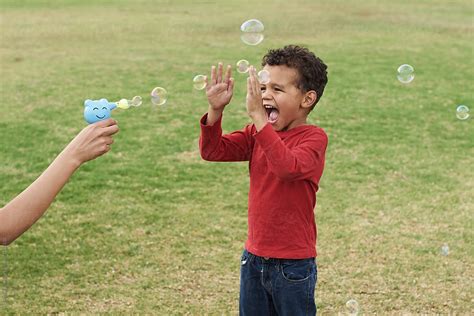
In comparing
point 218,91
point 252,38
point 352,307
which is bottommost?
point 352,307

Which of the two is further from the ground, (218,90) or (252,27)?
(252,27)

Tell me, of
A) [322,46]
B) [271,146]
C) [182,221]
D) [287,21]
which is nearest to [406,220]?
[182,221]

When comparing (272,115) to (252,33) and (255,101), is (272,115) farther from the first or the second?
(252,33)

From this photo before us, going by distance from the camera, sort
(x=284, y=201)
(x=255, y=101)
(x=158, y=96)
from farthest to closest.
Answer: (x=158, y=96), (x=284, y=201), (x=255, y=101)

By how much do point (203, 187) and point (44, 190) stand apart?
4307 mm

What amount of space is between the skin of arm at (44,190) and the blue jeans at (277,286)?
998 mm

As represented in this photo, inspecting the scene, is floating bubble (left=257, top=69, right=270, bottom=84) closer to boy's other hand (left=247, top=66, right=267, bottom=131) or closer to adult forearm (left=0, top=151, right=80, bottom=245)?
boy's other hand (left=247, top=66, right=267, bottom=131)

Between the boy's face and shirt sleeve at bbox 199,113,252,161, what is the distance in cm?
22

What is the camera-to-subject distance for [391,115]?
9.15m

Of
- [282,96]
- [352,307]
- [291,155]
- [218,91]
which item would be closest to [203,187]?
[352,307]

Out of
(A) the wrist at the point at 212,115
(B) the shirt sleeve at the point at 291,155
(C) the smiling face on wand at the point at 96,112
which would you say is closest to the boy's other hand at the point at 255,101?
(B) the shirt sleeve at the point at 291,155

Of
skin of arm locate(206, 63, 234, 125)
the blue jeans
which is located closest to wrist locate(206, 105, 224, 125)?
skin of arm locate(206, 63, 234, 125)

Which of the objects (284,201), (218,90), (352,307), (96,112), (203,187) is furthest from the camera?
(203,187)

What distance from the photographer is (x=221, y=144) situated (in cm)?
314
